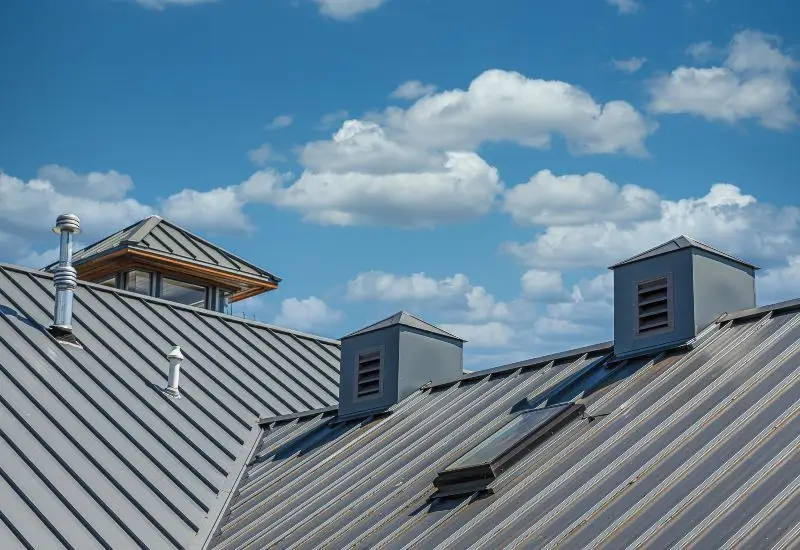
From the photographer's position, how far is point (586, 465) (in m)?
11.5

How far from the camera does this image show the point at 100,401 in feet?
54.6

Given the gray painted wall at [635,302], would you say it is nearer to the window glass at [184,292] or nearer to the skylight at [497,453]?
the skylight at [497,453]

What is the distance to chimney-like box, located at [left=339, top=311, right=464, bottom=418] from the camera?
17422 millimetres

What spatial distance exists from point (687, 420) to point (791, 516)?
2.57 meters

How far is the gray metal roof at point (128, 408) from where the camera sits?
14.1m

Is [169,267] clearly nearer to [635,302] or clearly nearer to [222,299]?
[222,299]

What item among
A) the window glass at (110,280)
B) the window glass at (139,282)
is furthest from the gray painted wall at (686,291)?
the window glass at (110,280)

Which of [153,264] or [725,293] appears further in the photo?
[153,264]

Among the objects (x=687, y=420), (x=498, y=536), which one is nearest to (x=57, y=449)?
(x=498, y=536)

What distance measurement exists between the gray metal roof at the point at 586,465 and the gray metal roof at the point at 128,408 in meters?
0.84

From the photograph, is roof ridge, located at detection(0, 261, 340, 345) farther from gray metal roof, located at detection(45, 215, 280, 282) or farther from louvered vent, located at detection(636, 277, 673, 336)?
louvered vent, located at detection(636, 277, 673, 336)

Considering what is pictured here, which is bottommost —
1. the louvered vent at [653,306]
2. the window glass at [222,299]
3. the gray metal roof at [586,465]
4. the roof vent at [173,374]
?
the gray metal roof at [586,465]

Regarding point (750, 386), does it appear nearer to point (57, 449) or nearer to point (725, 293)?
point (725, 293)

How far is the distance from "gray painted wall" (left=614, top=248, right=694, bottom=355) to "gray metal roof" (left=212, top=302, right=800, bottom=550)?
253mm
